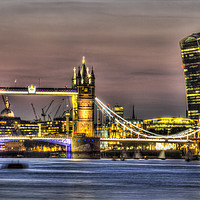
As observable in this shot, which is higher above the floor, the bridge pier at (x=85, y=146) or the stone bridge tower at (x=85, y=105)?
the stone bridge tower at (x=85, y=105)

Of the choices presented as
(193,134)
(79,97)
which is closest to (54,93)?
(79,97)

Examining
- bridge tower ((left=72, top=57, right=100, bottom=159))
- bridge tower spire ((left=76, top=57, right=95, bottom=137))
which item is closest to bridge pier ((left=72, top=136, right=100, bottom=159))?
bridge tower ((left=72, top=57, right=100, bottom=159))

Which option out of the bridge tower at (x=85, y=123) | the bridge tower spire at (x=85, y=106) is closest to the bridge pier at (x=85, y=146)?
the bridge tower at (x=85, y=123)

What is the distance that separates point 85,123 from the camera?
479ft

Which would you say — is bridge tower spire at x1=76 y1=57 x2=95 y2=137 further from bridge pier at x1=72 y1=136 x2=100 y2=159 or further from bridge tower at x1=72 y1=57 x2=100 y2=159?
bridge pier at x1=72 y1=136 x2=100 y2=159

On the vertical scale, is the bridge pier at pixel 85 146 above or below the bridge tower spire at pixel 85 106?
below

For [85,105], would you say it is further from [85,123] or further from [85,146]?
[85,146]

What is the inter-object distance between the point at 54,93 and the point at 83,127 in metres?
14.5

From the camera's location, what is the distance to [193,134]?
180 m

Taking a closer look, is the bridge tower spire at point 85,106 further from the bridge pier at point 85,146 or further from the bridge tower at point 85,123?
the bridge pier at point 85,146

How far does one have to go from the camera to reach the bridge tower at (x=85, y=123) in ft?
468

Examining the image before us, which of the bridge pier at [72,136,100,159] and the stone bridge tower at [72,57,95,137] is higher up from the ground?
the stone bridge tower at [72,57,95,137]

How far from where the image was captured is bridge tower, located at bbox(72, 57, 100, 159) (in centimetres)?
14275

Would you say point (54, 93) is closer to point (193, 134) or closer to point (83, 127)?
point (83, 127)
